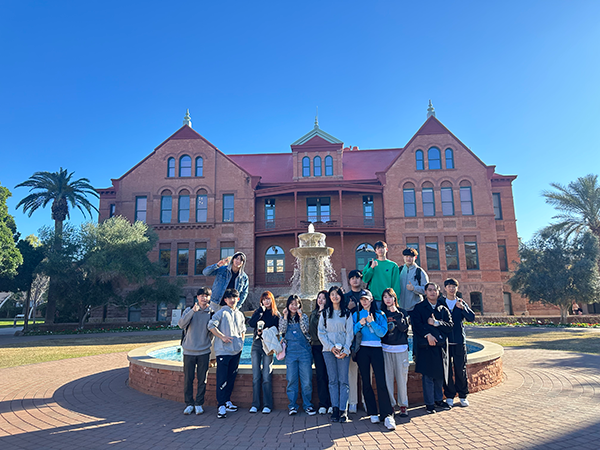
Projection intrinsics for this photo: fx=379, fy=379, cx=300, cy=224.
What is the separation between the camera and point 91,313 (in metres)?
26.8

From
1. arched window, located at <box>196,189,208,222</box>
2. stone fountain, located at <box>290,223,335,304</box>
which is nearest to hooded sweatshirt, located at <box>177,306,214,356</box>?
stone fountain, located at <box>290,223,335,304</box>

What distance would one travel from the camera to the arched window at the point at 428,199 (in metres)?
27.9

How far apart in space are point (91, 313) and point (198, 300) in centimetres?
2530

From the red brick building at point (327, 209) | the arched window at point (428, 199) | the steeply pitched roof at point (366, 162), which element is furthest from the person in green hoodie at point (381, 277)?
the steeply pitched roof at point (366, 162)

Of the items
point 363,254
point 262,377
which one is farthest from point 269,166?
point 262,377

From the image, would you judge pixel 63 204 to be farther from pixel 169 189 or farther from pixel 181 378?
pixel 181 378

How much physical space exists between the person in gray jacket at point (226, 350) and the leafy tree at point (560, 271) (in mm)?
21881

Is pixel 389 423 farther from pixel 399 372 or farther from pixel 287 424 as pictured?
pixel 287 424

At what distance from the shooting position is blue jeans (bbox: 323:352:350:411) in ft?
Answer: 16.7

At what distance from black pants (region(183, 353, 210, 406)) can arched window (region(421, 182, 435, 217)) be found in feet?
81.5

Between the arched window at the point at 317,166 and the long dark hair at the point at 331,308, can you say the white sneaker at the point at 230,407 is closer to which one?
the long dark hair at the point at 331,308

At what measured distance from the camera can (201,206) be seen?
29.0 metres

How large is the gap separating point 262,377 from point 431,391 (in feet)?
8.07

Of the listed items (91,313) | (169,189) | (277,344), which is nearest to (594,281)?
(277,344)
